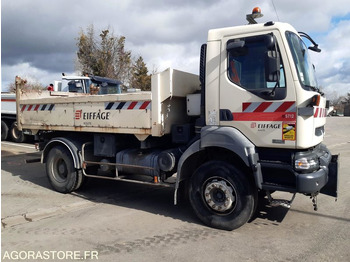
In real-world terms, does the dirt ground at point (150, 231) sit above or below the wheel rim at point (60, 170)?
below

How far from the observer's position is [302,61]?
4.56 m

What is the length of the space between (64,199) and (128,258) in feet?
9.97

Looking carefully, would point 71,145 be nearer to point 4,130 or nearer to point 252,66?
point 252,66

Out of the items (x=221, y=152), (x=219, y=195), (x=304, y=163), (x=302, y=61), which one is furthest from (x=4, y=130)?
(x=304, y=163)

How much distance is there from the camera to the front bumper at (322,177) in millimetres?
4020

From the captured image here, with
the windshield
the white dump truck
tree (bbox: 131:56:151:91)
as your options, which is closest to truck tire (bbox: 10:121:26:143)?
the white dump truck

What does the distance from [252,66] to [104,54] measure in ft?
79.0

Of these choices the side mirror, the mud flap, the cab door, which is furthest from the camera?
the mud flap

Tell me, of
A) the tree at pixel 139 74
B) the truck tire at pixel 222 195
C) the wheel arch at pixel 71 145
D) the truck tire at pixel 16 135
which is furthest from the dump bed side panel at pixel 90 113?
the tree at pixel 139 74

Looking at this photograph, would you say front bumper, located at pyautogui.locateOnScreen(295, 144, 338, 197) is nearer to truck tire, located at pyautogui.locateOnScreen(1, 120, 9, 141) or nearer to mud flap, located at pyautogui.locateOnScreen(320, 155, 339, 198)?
mud flap, located at pyautogui.locateOnScreen(320, 155, 339, 198)

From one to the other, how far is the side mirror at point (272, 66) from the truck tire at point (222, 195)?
4.41 ft

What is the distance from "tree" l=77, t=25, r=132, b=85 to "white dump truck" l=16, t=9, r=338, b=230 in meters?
22.0

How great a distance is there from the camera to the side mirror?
4.01 meters

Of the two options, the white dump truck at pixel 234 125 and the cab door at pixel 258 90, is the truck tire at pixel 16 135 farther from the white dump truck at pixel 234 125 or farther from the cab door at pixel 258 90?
the cab door at pixel 258 90
